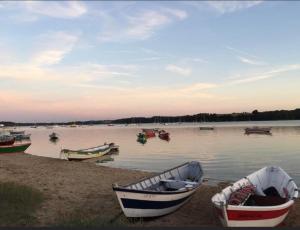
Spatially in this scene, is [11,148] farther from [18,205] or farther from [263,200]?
[263,200]

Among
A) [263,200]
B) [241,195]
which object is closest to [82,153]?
[263,200]

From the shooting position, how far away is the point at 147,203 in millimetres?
13062

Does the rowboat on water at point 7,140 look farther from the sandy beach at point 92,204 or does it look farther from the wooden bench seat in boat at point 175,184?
the wooden bench seat in boat at point 175,184

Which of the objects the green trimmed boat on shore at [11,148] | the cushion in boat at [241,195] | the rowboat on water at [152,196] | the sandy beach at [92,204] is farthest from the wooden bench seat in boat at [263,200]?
the green trimmed boat on shore at [11,148]

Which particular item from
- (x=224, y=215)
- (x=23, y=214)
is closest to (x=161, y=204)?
(x=224, y=215)

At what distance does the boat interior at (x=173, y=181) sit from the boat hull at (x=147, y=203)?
0.90 m

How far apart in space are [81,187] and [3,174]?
7.25 metres

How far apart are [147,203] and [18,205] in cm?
457

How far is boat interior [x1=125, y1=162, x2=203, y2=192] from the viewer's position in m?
15.1

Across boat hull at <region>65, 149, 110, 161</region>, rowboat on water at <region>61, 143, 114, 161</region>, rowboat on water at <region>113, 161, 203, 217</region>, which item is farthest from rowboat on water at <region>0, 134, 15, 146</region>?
rowboat on water at <region>113, 161, 203, 217</region>

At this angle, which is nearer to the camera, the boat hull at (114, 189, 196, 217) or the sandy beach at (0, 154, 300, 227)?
the boat hull at (114, 189, 196, 217)

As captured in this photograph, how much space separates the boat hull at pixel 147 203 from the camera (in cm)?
1263

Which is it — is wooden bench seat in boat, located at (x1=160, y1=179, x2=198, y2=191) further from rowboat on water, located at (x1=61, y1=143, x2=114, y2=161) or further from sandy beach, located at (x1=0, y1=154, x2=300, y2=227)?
rowboat on water, located at (x1=61, y1=143, x2=114, y2=161)

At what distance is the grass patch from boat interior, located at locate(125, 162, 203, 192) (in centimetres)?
364
